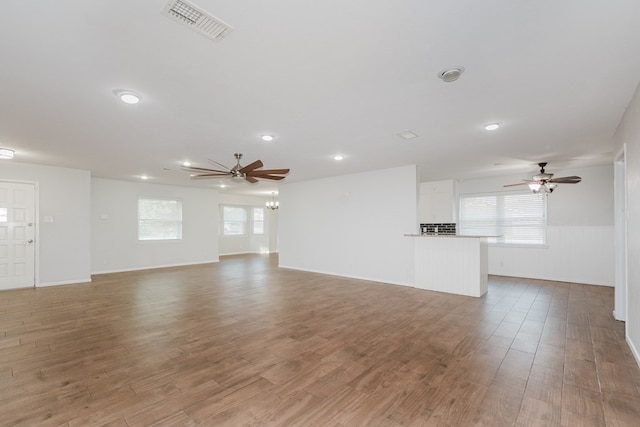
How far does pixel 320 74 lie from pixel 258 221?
11.0m

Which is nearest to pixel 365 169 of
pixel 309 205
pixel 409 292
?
pixel 309 205

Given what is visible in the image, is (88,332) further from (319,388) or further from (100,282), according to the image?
(100,282)

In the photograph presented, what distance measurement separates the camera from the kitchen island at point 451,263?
204 inches

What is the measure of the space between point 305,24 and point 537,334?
4.10 m

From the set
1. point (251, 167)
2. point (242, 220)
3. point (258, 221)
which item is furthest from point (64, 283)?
point (258, 221)

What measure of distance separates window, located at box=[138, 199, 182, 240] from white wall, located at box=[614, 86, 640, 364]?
9.95 meters

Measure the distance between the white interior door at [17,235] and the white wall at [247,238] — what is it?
5887 mm

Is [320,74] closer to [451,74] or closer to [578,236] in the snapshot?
[451,74]

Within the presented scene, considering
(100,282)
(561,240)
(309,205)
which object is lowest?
(100,282)

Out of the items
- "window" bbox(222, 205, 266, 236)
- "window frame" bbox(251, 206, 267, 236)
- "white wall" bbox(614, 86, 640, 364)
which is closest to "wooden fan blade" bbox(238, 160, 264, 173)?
"white wall" bbox(614, 86, 640, 364)

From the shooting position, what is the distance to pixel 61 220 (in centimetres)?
635

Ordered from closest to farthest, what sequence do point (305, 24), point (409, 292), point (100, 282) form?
point (305, 24), point (409, 292), point (100, 282)

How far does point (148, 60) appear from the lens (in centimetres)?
222

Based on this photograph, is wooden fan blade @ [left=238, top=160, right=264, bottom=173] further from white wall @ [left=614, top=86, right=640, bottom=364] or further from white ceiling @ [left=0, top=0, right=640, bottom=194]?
white wall @ [left=614, top=86, right=640, bottom=364]
